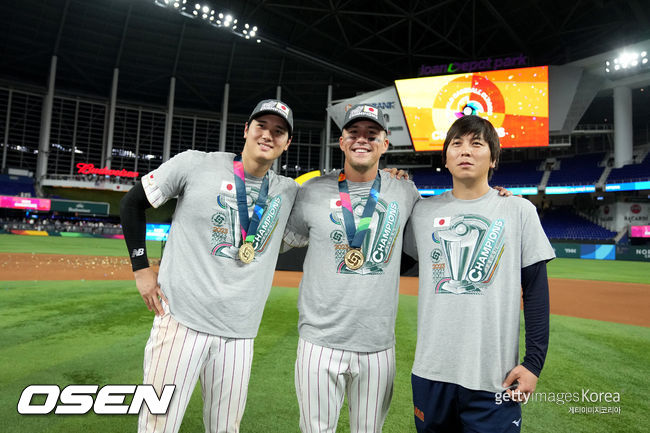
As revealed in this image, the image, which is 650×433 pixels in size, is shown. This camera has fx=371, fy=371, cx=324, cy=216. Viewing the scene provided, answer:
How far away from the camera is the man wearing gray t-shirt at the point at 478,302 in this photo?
6.30 ft

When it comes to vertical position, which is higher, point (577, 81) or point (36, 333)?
point (577, 81)

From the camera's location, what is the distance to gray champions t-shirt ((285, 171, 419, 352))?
2.20 meters

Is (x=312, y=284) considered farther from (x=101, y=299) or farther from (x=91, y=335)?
(x=101, y=299)

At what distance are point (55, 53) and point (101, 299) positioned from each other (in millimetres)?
39089

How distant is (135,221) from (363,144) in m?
1.56

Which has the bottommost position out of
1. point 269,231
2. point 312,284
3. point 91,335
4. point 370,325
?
point 91,335

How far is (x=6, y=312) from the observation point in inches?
247

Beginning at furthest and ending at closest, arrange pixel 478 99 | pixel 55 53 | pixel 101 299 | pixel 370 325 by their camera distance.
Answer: pixel 55 53 → pixel 478 99 → pixel 101 299 → pixel 370 325

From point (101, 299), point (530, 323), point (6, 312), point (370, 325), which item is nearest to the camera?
point (530, 323)

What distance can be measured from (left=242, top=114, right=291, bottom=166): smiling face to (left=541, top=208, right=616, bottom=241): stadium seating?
33537mm

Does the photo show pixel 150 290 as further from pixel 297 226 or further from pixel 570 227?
pixel 570 227

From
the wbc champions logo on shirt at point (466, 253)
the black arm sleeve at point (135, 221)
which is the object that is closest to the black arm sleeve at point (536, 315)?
the wbc champions logo on shirt at point (466, 253)

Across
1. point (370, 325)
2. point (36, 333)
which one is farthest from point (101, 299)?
point (370, 325)

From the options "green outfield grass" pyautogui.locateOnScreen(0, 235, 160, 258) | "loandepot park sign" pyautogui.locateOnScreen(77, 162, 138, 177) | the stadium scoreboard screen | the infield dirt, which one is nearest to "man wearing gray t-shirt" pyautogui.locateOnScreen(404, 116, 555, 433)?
the infield dirt
